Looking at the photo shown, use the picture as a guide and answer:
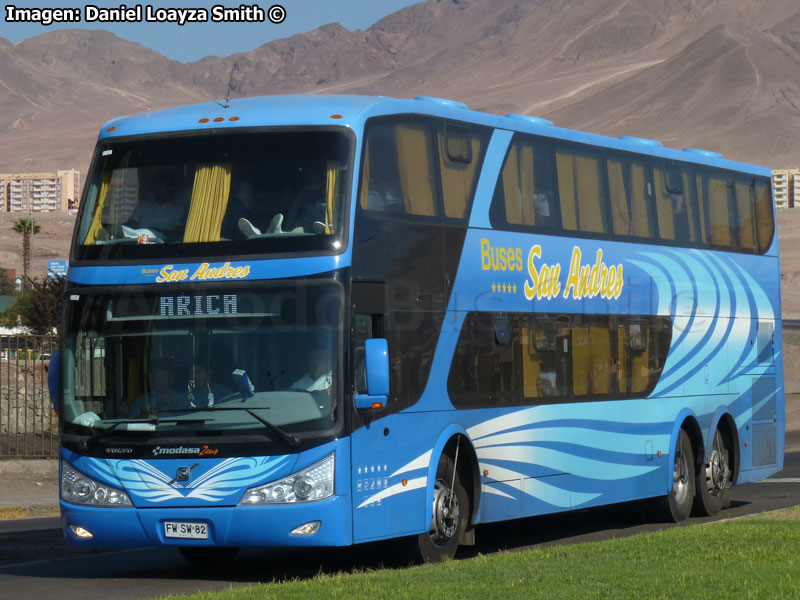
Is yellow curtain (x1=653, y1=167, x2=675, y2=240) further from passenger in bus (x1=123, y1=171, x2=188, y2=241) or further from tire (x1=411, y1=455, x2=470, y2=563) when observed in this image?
passenger in bus (x1=123, y1=171, x2=188, y2=241)

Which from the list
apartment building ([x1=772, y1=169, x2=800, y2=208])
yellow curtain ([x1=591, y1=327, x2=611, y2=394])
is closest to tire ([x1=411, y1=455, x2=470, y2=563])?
yellow curtain ([x1=591, y1=327, x2=611, y2=394])

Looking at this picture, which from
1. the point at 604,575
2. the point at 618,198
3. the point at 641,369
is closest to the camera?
the point at 604,575

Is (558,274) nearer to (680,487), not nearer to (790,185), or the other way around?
(680,487)

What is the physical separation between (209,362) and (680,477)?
794cm

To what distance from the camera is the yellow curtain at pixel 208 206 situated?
11.6m

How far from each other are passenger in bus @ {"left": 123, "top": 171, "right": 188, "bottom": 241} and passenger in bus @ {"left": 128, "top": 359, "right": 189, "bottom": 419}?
1.11 metres

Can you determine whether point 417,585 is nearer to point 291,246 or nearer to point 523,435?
point 291,246

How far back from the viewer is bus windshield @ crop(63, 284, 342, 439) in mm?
11156

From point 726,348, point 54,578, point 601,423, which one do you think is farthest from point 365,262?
point 726,348

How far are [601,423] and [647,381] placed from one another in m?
1.25

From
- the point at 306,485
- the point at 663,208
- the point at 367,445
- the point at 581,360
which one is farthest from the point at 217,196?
the point at 663,208

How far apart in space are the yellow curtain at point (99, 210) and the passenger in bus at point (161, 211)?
0.27 m

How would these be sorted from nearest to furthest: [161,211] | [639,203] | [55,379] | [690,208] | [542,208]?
[161,211]
[55,379]
[542,208]
[639,203]
[690,208]

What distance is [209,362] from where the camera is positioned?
1125 centimetres
